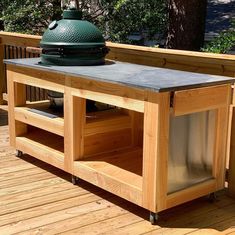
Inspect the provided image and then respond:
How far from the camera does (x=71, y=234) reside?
8.95 ft

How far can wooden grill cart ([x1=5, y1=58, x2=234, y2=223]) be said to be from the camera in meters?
2.74

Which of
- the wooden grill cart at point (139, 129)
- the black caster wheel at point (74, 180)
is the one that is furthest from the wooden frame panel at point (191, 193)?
the black caster wheel at point (74, 180)

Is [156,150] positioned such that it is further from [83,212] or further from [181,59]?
[181,59]

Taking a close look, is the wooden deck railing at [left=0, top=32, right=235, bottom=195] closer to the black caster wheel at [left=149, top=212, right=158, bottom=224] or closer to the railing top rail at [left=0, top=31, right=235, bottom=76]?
the railing top rail at [left=0, top=31, right=235, bottom=76]

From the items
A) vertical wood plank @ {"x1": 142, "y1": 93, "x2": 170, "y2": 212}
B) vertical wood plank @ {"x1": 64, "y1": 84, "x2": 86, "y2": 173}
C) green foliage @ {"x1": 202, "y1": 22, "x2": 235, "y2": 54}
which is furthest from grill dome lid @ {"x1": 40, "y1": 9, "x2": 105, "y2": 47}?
green foliage @ {"x1": 202, "y1": 22, "x2": 235, "y2": 54}

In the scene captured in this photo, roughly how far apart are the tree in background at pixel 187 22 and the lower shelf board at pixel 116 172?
3315 mm

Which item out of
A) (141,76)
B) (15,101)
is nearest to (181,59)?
(141,76)

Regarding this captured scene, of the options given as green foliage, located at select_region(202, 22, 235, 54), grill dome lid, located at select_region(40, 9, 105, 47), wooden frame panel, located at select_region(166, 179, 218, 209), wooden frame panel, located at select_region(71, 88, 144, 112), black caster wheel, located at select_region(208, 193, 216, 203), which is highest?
grill dome lid, located at select_region(40, 9, 105, 47)

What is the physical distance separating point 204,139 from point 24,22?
7.55 metres

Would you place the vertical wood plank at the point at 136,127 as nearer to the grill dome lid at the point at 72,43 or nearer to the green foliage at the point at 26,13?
the grill dome lid at the point at 72,43

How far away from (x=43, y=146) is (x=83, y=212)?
37.0 inches

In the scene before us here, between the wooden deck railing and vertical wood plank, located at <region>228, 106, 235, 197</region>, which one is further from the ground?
the wooden deck railing

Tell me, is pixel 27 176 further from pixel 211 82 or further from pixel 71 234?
pixel 211 82

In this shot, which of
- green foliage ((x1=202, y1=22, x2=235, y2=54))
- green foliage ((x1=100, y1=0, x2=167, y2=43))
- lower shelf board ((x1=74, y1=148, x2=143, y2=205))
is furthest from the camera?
green foliage ((x1=100, y1=0, x2=167, y2=43))
